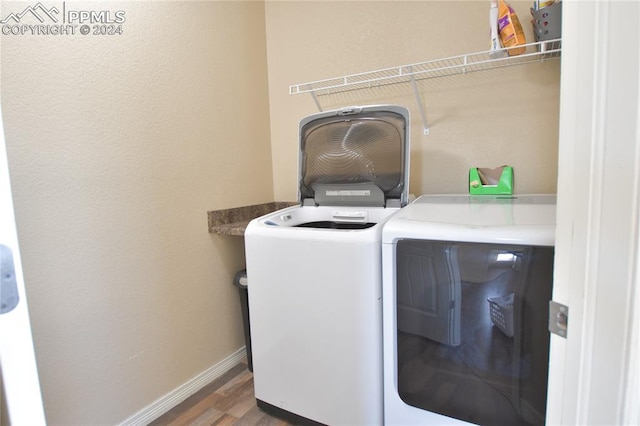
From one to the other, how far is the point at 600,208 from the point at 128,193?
1.58 m

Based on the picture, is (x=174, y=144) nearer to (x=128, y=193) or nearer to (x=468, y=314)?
(x=128, y=193)

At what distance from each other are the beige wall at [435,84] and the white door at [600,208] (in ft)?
4.08

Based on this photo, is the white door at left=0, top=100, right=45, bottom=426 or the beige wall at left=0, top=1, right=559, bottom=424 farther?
the beige wall at left=0, top=1, right=559, bottom=424

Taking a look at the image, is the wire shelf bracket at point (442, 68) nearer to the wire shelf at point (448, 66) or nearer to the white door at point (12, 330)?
the wire shelf at point (448, 66)

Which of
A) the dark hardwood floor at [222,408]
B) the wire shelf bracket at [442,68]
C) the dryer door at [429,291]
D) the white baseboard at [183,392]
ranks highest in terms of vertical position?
the wire shelf bracket at [442,68]

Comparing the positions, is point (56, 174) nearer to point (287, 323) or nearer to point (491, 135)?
point (287, 323)

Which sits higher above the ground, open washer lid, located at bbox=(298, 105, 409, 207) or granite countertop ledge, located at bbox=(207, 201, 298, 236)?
open washer lid, located at bbox=(298, 105, 409, 207)

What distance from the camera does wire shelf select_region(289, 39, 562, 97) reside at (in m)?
1.34

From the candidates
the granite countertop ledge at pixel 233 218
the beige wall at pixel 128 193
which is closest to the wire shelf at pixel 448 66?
the beige wall at pixel 128 193

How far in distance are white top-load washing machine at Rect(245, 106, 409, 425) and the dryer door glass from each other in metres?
0.12

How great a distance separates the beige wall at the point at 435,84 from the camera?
1.53 meters

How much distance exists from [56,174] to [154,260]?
54cm

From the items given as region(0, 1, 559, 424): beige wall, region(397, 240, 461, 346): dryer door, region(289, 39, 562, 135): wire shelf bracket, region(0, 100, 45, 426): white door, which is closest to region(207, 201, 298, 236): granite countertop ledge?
region(0, 1, 559, 424): beige wall

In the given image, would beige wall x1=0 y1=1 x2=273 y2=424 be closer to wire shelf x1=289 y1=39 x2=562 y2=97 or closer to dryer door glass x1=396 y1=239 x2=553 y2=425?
wire shelf x1=289 y1=39 x2=562 y2=97
